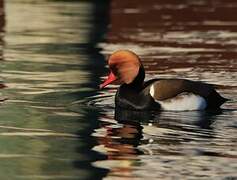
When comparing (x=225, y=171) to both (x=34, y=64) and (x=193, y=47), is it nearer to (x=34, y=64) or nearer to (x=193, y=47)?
(x=34, y=64)

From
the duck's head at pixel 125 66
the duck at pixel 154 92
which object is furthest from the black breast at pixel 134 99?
the duck's head at pixel 125 66

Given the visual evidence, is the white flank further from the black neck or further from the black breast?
the black neck

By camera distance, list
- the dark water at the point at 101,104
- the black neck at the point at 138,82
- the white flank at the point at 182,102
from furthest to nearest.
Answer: the black neck at the point at 138,82
the white flank at the point at 182,102
the dark water at the point at 101,104

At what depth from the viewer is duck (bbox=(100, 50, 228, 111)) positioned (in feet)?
35.4

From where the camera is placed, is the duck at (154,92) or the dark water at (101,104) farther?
the duck at (154,92)

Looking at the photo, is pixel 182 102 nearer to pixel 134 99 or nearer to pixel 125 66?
pixel 134 99

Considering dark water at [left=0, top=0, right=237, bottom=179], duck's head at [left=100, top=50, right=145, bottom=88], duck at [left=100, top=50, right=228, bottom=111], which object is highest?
duck's head at [left=100, top=50, right=145, bottom=88]

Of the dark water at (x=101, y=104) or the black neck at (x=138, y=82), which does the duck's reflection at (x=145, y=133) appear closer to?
the dark water at (x=101, y=104)

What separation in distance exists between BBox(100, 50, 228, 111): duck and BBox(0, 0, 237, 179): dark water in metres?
0.13

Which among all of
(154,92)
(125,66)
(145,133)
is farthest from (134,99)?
(145,133)

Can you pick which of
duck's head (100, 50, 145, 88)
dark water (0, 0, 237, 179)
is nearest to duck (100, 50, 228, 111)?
duck's head (100, 50, 145, 88)

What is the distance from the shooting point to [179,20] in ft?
77.4

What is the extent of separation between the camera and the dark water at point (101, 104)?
794cm

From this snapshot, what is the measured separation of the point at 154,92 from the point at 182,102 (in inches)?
12.2
